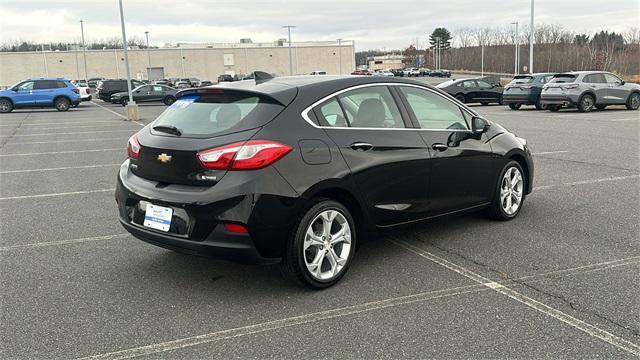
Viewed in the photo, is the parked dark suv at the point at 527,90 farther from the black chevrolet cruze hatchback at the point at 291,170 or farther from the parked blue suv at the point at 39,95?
the parked blue suv at the point at 39,95

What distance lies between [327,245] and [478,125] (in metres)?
2.23

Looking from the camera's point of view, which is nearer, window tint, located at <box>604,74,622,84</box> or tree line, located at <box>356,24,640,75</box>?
window tint, located at <box>604,74,622,84</box>

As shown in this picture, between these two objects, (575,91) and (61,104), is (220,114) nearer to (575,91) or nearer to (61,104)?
(575,91)

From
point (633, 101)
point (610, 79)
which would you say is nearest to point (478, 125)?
point (610, 79)

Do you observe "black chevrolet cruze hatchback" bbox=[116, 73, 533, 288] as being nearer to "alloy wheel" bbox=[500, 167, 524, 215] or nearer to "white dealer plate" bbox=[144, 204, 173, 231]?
"white dealer plate" bbox=[144, 204, 173, 231]

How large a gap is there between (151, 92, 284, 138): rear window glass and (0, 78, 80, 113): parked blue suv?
2765cm

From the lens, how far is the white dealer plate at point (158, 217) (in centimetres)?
381

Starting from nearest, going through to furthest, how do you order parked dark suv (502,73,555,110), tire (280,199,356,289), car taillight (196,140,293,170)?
car taillight (196,140,293,170), tire (280,199,356,289), parked dark suv (502,73,555,110)

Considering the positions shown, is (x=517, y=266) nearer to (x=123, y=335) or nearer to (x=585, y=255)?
(x=585, y=255)

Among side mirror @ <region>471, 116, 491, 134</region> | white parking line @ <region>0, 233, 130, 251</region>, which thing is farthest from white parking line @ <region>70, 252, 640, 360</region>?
white parking line @ <region>0, 233, 130, 251</region>

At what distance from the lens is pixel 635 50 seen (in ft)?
248

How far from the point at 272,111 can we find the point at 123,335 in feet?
5.85

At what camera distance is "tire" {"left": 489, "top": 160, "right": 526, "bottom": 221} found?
18.4ft

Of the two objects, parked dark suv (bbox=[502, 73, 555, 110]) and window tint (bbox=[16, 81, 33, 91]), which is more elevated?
window tint (bbox=[16, 81, 33, 91])
